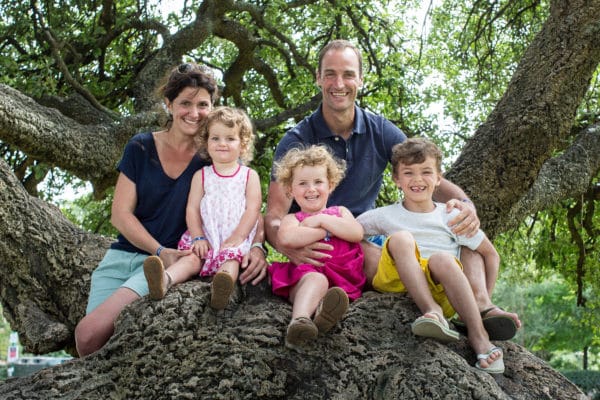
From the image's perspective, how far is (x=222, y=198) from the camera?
3947mm

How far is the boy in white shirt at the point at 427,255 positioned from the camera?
10.6ft

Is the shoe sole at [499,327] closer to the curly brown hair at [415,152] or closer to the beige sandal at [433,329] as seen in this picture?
the beige sandal at [433,329]

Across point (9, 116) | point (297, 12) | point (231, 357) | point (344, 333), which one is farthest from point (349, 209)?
point (297, 12)

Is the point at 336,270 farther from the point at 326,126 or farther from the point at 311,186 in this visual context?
the point at 326,126

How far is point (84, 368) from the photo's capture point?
3152 millimetres

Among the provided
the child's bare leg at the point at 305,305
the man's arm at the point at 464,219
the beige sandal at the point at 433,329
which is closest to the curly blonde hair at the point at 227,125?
the child's bare leg at the point at 305,305

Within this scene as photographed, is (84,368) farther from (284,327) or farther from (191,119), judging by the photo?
(191,119)

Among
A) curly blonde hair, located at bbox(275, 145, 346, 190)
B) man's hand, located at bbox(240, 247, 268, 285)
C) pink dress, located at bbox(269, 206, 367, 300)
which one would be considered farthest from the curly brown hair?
man's hand, located at bbox(240, 247, 268, 285)

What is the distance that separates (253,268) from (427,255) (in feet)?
3.12

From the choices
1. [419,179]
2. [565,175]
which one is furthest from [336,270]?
[565,175]

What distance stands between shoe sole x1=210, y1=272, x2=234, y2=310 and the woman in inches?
26.5

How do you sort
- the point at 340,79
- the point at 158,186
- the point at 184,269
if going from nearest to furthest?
the point at 184,269 < the point at 158,186 < the point at 340,79

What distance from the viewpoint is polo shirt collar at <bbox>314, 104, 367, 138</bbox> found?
441 centimetres

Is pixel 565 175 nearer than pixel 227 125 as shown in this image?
No
